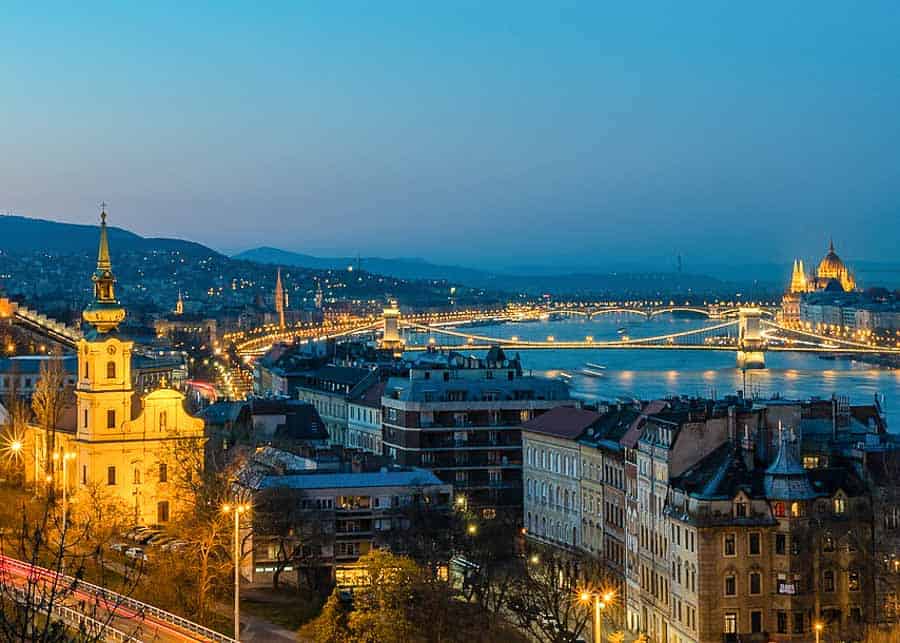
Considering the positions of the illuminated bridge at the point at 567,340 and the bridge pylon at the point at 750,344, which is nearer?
the bridge pylon at the point at 750,344

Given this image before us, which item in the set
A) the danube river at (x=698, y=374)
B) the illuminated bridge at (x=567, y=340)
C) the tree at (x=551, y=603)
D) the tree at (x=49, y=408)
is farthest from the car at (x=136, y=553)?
the illuminated bridge at (x=567, y=340)

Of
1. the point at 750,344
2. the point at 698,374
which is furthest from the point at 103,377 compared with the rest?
the point at 750,344

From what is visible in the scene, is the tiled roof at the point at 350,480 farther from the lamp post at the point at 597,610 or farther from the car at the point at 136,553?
the lamp post at the point at 597,610

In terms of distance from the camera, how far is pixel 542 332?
168m

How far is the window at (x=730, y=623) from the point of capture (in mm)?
26056

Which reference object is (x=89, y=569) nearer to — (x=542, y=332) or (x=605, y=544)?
(x=605, y=544)

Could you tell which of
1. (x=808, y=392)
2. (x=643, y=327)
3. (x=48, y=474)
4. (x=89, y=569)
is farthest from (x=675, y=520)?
(x=643, y=327)

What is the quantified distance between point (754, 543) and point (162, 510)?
518 inches

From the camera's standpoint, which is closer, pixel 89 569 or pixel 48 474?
pixel 89 569

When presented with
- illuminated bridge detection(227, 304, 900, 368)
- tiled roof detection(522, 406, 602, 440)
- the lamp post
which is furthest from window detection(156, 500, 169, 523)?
illuminated bridge detection(227, 304, 900, 368)

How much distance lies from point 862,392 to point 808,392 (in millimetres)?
2840

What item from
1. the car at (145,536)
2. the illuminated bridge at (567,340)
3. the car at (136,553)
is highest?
the car at (136,553)

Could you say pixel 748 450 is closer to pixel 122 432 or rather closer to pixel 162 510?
pixel 162 510

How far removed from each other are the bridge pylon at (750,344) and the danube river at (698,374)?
0.87 meters
